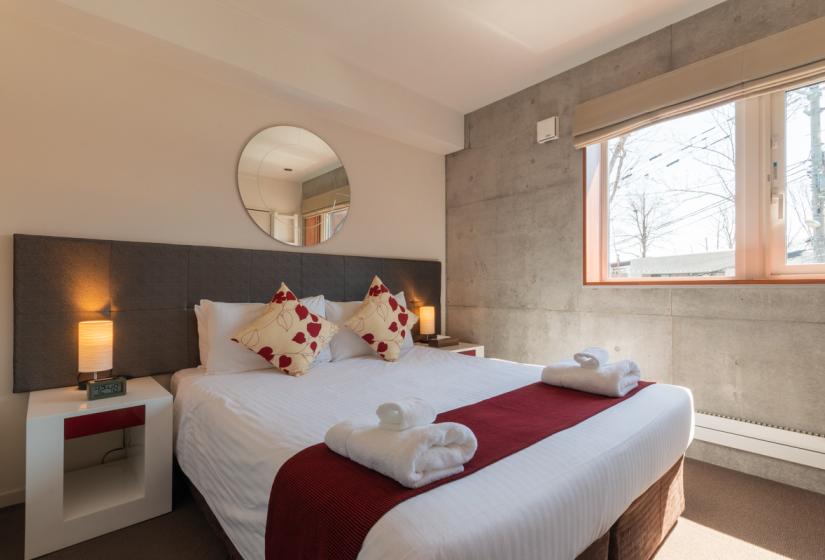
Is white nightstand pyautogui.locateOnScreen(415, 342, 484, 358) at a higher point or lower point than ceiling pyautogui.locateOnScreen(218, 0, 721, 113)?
lower

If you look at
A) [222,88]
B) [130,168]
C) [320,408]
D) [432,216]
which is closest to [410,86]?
[432,216]

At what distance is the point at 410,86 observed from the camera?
11.4 ft

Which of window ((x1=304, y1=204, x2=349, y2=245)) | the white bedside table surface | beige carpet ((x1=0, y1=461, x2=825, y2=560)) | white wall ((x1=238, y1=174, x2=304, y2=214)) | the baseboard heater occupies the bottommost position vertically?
beige carpet ((x1=0, y1=461, x2=825, y2=560))

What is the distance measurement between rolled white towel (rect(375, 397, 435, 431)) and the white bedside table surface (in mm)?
1363

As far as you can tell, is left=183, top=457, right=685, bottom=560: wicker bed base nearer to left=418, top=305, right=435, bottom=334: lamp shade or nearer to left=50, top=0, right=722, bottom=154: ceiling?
left=418, top=305, right=435, bottom=334: lamp shade

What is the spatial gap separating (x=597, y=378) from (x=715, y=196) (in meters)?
1.70

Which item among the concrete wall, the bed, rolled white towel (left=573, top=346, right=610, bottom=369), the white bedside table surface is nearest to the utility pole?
the concrete wall

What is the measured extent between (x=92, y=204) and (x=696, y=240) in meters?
3.81

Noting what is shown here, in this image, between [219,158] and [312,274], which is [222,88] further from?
[312,274]

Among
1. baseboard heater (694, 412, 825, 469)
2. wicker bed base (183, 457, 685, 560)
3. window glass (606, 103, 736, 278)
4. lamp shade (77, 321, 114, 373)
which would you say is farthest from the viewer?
window glass (606, 103, 736, 278)

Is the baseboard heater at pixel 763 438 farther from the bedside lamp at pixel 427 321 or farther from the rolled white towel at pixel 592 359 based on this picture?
the bedside lamp at pixel 427 321

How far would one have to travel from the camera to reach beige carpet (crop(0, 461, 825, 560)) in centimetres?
171

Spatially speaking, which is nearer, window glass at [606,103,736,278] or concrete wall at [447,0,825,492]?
concrete wall at [447,0,825,492]

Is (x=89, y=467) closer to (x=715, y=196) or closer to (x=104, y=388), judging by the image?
(x=104, y=388)
